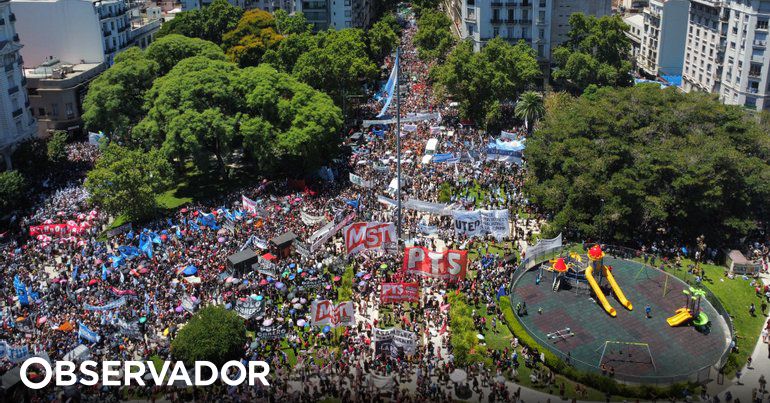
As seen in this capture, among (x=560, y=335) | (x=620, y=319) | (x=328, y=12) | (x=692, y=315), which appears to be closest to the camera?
(x=560, y=335)

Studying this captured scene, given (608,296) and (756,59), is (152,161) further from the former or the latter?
(756,59)

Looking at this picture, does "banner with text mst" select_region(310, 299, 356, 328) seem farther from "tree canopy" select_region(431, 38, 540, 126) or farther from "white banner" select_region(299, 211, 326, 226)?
"tree canopy" select_region(431, 38, 540, 126)

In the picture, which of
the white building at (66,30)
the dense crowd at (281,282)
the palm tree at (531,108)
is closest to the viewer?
the dense crowd at (281,282)

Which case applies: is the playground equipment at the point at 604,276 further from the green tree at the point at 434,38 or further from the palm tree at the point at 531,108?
the green tree at the point at 434,38

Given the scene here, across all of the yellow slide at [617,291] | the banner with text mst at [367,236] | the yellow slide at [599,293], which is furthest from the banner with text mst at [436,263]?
the yellow slide at [617,291]

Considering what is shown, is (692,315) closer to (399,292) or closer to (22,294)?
(399,292)

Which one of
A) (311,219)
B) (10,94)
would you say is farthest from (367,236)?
(10,94)
